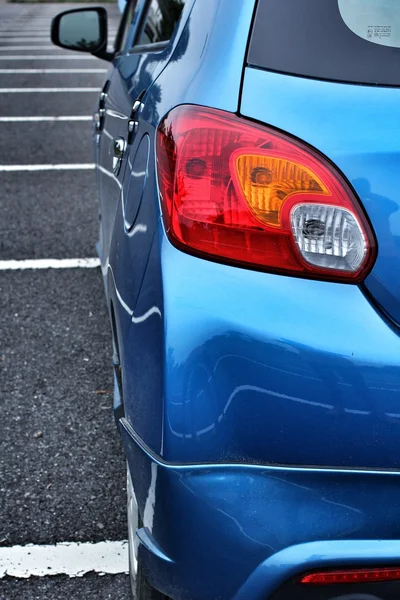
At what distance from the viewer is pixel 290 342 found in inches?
50.5

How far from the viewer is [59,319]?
12.4 ft

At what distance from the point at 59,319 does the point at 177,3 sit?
1.89 m

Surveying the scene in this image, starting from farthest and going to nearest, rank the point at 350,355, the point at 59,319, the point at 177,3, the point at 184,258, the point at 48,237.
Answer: the point at 48,237
the point at 59,319
the point at 177,3
the point at 184,258
the point at 350,355

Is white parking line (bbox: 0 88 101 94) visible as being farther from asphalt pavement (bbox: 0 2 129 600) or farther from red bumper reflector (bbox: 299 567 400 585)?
red bumper reflector (bbox: 299 567 400 585)

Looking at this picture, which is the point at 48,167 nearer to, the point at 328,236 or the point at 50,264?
the point at 50,264

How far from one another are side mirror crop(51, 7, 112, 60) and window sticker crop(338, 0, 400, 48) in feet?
7.58

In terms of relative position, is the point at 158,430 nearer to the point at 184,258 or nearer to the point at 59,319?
the point at 184,258

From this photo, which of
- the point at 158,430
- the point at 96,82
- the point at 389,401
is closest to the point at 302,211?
the point at 389,401

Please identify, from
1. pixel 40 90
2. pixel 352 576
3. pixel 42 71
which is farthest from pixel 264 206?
pixel 42 71

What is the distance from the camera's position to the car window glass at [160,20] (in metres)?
2.26

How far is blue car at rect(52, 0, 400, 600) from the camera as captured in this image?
4.22 ft

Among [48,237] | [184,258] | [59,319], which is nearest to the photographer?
[184,258]

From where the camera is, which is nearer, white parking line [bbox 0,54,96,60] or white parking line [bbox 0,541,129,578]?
white parking line [bbox 0,541,129,578]

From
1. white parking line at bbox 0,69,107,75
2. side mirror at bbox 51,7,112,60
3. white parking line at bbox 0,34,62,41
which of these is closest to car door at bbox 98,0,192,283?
side mirror at bbox 51,7,112,60
